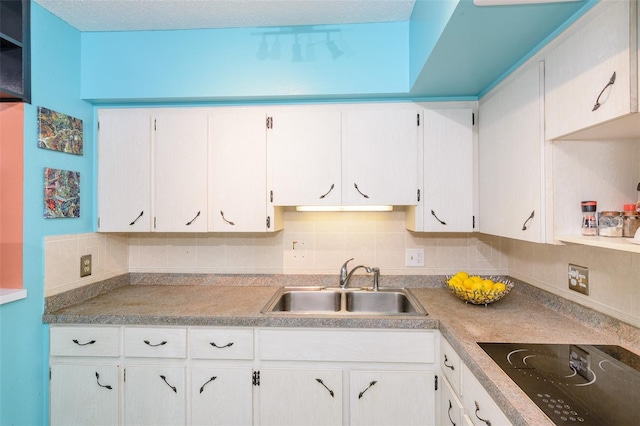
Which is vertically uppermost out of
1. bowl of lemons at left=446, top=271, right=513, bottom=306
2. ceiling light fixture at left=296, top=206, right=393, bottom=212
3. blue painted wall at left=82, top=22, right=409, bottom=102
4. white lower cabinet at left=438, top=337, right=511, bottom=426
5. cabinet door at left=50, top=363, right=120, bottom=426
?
blue painted wall at left=82, top=22, right=409, bottom=102

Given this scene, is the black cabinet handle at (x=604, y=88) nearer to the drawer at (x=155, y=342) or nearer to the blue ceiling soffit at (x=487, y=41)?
the blue ceiling soffit at (x=487, y=41)

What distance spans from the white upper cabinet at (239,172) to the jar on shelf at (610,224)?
152cm

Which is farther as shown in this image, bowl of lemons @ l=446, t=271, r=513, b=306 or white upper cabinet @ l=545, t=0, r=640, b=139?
bowl of lemons @ l=446, t=271, r=513, b=306

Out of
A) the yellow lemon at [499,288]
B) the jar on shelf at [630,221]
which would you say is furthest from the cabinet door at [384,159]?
the jar on shelf at [630,221]

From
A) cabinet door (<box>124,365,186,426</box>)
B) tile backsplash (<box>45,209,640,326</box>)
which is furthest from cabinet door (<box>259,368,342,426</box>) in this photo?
tile backsplash (<box>45,209,640,326</box>)

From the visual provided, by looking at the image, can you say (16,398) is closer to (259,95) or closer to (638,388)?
(259,95)

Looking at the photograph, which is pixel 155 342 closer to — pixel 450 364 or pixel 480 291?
pixel 450 364

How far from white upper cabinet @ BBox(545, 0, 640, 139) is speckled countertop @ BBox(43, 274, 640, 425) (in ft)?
2.64

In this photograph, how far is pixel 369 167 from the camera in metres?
1.93

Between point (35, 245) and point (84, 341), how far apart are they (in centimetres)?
54

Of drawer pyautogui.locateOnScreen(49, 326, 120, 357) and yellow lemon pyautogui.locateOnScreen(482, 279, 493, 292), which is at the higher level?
yellow lemon pyautogui.locateOnScreen(482, 279, 493, 292)

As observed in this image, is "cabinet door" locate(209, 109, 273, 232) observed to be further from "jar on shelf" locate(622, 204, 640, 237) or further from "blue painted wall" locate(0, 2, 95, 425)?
"jar on shelf" locate(622, 204, 640, 237)

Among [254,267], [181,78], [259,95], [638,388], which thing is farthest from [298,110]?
[638,388]

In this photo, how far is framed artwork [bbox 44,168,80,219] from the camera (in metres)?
1.70
